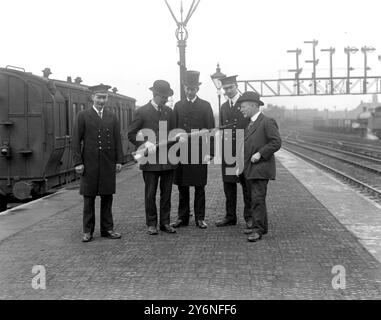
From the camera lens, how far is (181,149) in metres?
7.46

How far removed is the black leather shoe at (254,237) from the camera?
266 inches

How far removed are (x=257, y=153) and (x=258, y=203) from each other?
2.12 feet

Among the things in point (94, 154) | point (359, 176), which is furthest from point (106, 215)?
point (359, 176)

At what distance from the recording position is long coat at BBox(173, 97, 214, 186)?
757cm

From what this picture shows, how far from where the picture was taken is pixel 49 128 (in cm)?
1122

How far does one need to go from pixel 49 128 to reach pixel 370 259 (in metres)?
7.41

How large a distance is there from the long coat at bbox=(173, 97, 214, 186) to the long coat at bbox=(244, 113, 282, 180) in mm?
→ 756

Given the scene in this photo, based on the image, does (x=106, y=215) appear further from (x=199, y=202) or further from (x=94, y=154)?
(x=199, y=202)

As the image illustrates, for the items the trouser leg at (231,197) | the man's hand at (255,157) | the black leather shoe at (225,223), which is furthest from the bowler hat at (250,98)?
the black leather shoe at (225,223)

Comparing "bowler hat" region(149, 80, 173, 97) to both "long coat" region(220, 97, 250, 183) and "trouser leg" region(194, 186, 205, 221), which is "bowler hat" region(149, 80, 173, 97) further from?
"trouser leg" region(194, 186, 205, 221)

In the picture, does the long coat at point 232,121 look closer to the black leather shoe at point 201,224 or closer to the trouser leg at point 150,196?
the black leather shoe at point 201,224

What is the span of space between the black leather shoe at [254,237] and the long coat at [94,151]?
1893 mm

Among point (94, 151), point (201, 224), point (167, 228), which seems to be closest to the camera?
point (94, 151)
